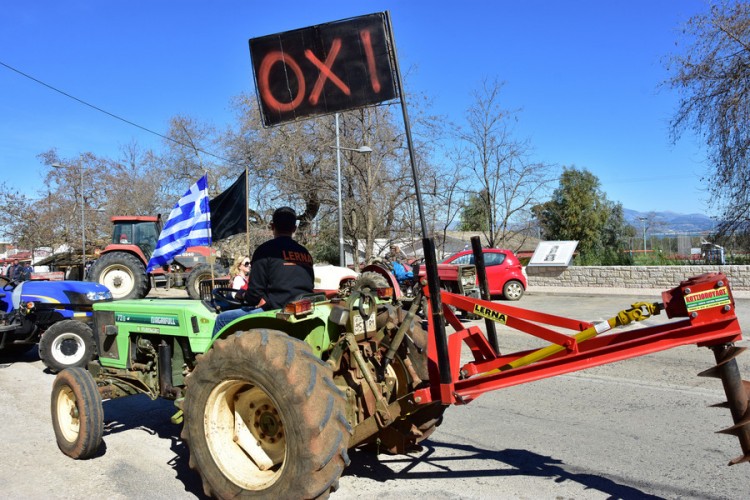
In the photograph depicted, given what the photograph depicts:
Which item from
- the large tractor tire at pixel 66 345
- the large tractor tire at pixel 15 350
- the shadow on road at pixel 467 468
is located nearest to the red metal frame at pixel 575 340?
the shadow on road at pixel 467 468

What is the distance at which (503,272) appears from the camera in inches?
713

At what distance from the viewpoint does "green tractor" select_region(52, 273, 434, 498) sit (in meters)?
3.28

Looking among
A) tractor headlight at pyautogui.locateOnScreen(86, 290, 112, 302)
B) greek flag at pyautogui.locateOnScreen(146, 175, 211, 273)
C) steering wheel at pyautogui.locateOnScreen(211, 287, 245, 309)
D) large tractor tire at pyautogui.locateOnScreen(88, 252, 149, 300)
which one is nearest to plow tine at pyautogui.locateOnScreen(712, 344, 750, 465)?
steering wheel at pyautogui.locateOnScreen(211, 287, 245, 309)

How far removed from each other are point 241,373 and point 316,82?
2.13 metres

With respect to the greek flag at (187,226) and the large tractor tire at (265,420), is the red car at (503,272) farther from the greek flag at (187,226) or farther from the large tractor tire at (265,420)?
the large tractor tire at (265,420)

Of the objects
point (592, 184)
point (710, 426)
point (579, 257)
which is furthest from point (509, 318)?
point (592, 184)

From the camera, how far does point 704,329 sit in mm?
3086

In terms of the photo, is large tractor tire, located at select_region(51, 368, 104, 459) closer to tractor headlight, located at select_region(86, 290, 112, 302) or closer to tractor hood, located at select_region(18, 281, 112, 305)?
tractor hood, located at select_region(18, 281, 112, 305)

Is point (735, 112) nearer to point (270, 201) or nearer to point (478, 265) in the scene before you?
point (478, 265)

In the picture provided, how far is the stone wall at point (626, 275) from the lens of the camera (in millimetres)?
18844

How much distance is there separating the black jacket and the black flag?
5497mm

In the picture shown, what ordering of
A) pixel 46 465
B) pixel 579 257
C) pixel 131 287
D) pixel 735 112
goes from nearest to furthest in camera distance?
pixel 46 465 < pixel 131 287 < pixel 735 112 < pixel 579 257

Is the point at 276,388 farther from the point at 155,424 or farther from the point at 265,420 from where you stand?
the point at 155,424

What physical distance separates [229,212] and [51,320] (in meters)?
3.46
